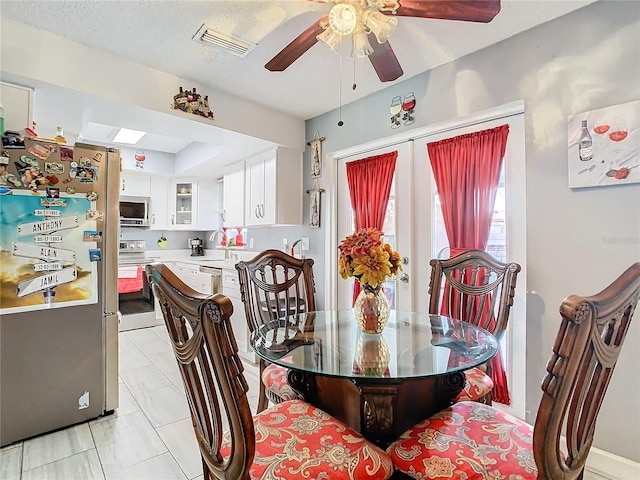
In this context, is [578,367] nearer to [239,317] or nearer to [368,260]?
[368,260]

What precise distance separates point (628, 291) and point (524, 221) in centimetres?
149

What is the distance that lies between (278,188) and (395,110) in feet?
4.57

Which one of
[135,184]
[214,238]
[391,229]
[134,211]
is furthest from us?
[214,238]

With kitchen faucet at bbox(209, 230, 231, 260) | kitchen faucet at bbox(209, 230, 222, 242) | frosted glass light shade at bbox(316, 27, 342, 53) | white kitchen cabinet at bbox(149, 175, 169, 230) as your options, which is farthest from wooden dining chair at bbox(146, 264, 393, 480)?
white kitchen cabinet at bbox(149, 175, 169, 230)

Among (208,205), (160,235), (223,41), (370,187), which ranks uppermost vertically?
(223,41)

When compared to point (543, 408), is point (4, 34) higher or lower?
higher

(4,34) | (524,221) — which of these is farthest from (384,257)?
(4,34)

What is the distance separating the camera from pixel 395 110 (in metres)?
2.74

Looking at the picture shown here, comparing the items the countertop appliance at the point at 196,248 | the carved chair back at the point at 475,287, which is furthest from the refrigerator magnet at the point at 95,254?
the countertop appliance at the point at 196,248

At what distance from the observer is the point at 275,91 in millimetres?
2879

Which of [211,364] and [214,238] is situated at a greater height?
[214,238]

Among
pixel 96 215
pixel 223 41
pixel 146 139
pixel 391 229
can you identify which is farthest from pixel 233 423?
pixel 146 139

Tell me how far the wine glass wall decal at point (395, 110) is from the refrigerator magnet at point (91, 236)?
2.34m

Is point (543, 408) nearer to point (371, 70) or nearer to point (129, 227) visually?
point (371, 70)
